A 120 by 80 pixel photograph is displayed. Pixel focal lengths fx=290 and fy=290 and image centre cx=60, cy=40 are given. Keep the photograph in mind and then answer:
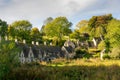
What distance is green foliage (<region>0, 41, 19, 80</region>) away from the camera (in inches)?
766

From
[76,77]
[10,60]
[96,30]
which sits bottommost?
[76,77]

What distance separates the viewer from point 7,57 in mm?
20219

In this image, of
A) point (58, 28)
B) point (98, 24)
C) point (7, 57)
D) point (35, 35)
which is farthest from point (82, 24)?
point (7, 57)

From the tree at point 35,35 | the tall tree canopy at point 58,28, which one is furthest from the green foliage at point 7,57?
the tall tree canopy at point 58,28

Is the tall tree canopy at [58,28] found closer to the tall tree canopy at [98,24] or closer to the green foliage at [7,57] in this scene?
the tall tree canopy at [98,24]

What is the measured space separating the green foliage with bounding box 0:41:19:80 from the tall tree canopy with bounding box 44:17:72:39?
322ft

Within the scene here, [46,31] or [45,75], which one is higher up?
[46,31]

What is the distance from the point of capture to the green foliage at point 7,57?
19.5 m

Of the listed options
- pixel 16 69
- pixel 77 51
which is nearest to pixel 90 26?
pixel 77 51

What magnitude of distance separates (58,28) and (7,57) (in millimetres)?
101944

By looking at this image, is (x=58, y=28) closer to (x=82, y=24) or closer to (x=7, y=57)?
(x=82, y=24)

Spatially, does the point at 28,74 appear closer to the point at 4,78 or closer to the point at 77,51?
the point at 4,78

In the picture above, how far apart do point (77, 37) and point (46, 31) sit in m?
13.4

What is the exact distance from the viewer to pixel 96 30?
126m
